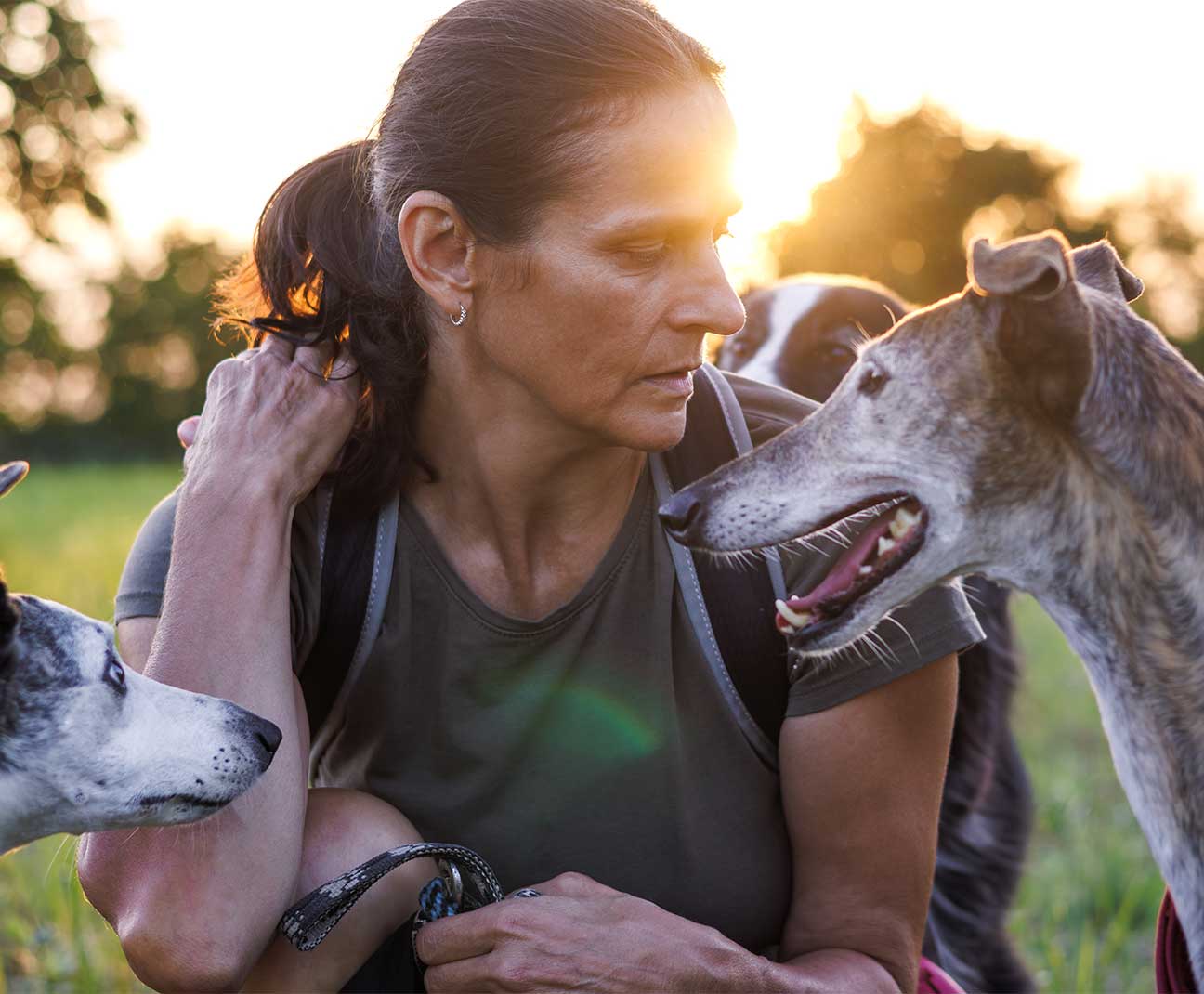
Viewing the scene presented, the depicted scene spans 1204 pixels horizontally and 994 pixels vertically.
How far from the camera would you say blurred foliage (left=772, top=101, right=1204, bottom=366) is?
85.4 feet

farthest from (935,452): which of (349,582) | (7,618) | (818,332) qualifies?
(818,332)

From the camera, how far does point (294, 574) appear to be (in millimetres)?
2600

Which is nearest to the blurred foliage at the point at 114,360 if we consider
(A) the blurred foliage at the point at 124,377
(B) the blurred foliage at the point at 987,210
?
(A) the blurred foliage at the point at 124,377

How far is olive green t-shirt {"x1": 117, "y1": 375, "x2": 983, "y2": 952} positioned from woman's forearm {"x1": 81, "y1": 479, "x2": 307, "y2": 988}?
0.13m

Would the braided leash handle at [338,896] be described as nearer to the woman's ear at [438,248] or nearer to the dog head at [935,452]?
the dog head at [935,452]

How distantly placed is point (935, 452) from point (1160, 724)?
60 centimetres

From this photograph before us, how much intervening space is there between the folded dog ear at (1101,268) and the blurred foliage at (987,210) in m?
19.7

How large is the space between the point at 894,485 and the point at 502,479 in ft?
2.54

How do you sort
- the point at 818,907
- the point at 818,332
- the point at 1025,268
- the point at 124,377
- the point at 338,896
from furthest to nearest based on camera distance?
1. the point at 124,377
2. the point at 818,332
3. the point at 818,907
4. the point at 338,896
5. the point at 1025,268

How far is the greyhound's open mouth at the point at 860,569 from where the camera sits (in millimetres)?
2410

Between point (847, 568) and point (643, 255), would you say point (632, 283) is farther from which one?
point (847, 568)

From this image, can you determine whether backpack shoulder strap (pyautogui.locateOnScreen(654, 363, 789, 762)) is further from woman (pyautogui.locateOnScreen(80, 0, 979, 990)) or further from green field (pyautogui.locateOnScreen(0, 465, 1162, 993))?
green field (pyautogui.locateOnScreen(0, 465, 1162, 993))


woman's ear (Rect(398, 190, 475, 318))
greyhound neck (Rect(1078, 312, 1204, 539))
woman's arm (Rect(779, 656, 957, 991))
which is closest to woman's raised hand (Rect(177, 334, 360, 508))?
woman's ear (Rect(398, 190, 475, 318))

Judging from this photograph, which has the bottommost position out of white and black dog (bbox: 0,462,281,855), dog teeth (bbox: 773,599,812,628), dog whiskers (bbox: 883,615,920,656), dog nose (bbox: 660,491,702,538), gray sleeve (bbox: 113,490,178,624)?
white and black dog (bbox: 0,462,281,855)
